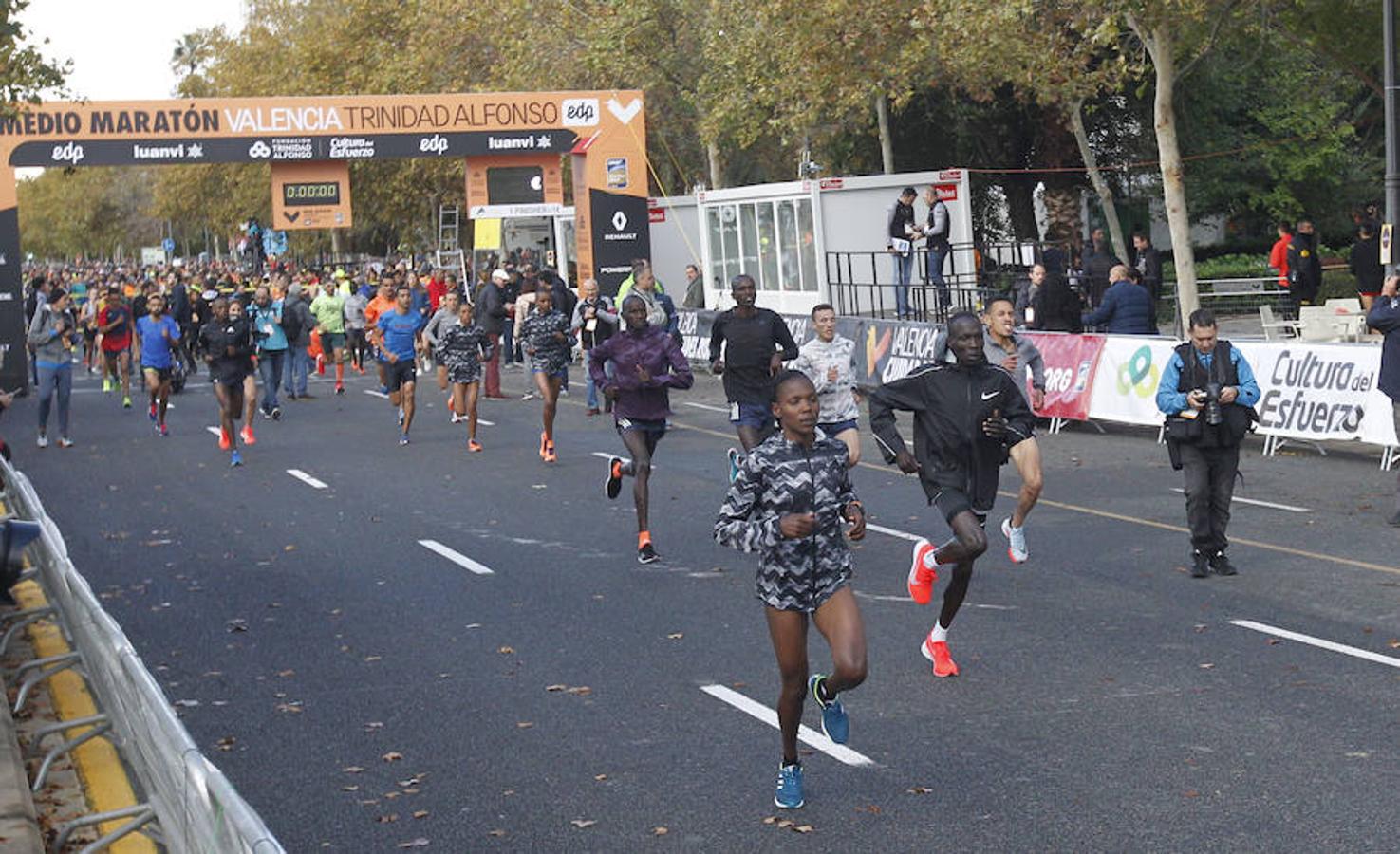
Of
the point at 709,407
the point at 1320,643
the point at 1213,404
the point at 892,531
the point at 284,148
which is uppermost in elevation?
the point at 284,148

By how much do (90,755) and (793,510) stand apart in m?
3.70

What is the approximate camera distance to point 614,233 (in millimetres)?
36562

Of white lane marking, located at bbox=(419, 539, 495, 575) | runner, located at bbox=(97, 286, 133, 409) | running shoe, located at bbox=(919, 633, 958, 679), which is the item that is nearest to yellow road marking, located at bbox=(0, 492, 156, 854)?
white lane marking, located at bbox=(419, 539, 495, 575)

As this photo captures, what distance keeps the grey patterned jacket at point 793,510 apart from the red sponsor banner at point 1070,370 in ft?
46.7

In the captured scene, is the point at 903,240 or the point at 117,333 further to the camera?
the point at 903,240

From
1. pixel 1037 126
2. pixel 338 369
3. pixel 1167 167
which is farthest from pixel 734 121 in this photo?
pixel 1167 167

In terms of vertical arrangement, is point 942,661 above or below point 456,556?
below

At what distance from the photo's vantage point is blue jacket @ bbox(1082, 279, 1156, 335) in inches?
904

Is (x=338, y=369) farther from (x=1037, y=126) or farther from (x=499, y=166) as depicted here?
(x=1037, y=126)

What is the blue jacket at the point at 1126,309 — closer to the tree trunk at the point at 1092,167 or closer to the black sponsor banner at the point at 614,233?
the tree trunk at the point at 1092,167

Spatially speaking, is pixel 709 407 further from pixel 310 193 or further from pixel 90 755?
pixel 90 755

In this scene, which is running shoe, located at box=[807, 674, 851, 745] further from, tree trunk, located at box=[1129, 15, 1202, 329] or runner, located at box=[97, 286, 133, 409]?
runner, located at box=[97, 286, 133, 409]

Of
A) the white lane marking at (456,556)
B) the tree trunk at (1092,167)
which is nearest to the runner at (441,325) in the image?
the white lane marking at (456,556)

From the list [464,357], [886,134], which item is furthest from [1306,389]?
[886,134]
